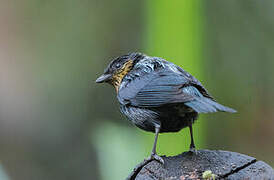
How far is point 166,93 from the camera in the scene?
3506mm

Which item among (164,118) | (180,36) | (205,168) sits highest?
(180,36)

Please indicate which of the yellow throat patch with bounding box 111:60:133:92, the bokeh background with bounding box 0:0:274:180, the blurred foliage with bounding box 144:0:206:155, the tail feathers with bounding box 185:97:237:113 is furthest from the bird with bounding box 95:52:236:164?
the bokeh background with bounding box 0:0:274:180

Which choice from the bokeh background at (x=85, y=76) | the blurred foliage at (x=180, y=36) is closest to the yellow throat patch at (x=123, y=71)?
the blurred foliage at (x=180, y=36)

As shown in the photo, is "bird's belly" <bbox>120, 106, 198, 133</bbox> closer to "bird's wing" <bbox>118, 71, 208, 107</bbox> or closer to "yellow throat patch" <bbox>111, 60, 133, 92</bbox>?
"bird's wing" <bbox>118, 71, 208, 107</bbox>

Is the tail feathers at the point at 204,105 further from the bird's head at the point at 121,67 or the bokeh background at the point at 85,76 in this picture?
the bokeh background at the point at 85,76

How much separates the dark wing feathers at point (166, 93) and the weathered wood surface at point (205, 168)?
312mm

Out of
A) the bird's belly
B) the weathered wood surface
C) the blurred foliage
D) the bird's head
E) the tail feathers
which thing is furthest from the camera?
the blurred foliage

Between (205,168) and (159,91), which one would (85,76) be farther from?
(205,168)

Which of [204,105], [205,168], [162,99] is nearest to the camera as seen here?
[205,168]

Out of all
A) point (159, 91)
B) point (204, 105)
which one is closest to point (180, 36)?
point (159, 91)

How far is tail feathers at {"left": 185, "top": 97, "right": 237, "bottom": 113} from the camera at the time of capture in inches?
125

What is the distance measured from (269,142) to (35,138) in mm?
3004

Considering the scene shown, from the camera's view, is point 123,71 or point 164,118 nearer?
point 164,118

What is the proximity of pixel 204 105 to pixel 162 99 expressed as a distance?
33cm
